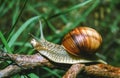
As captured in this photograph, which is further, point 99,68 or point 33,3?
point 33,3

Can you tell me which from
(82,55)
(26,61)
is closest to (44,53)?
(26,61)

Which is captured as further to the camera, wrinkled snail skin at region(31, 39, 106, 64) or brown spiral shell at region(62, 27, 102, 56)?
brown spiral shell at region(62, 27, 102, 56)

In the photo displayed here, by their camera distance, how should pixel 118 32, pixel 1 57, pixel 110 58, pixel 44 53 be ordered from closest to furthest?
pixel 1 57 < pixel 44 53 < pixel 110 58 < pixel 118 32

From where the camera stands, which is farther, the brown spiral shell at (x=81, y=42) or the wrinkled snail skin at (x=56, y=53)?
the brown spiral shell at (x=81, y=42)

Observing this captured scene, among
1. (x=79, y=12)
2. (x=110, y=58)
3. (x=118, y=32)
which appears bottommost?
(x=110, y=58)

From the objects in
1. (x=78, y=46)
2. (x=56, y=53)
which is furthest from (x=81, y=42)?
(x=56, y=53)

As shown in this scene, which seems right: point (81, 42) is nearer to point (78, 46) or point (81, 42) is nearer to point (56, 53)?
point (78, 46)

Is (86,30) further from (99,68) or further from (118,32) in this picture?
(118,32)

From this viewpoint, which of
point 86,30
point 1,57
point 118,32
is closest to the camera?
point 1,57
